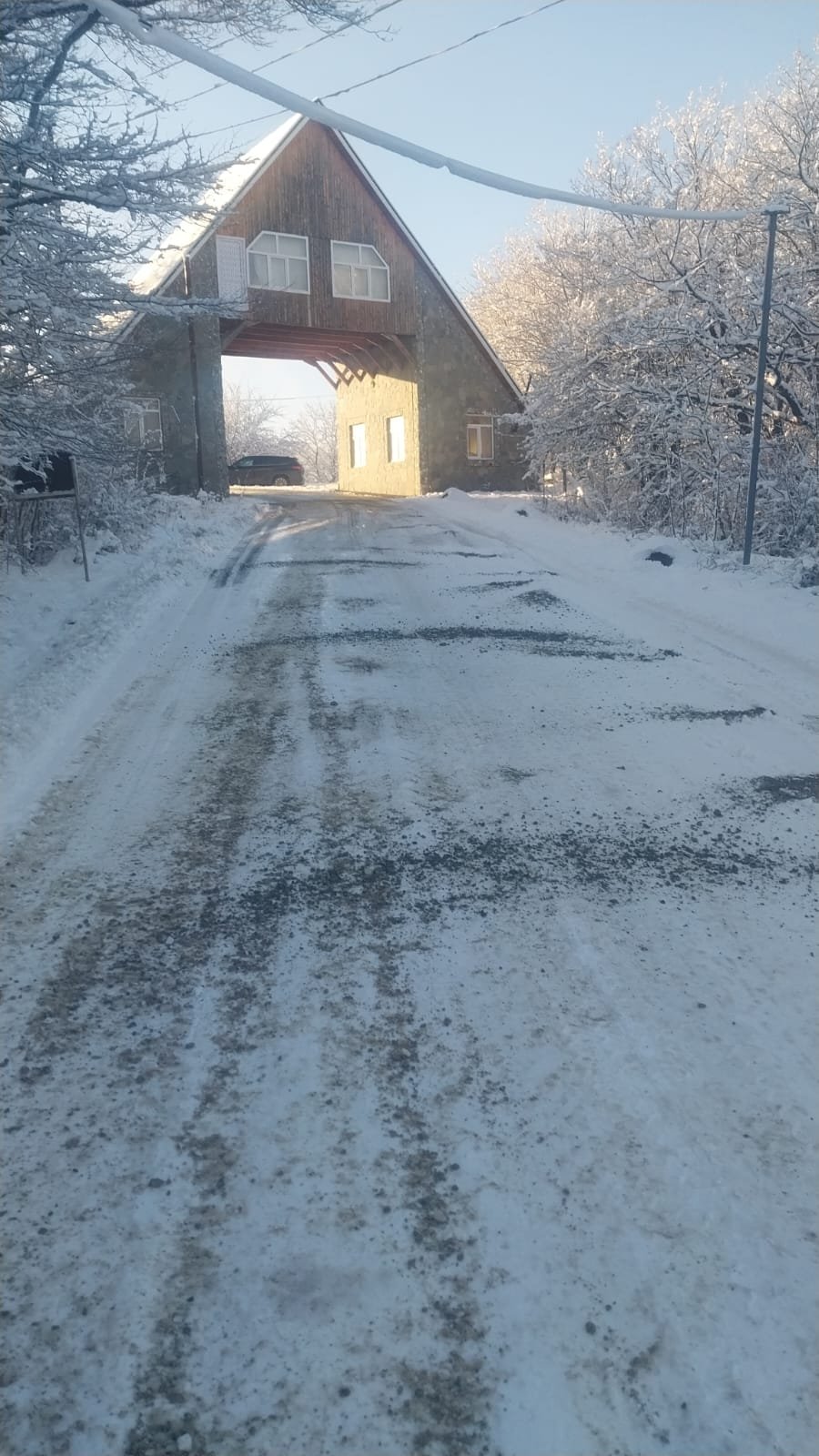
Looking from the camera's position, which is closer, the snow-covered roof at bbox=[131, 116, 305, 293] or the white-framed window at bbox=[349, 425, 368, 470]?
the snow-covered roof at bbox=[131, 116, 305, 293]

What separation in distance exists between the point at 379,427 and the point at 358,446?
287 centimetres

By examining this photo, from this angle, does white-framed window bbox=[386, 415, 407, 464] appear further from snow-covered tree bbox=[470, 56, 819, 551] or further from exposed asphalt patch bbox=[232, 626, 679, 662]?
exposed asphalt patch bbox=[232, 626, 679, 662]

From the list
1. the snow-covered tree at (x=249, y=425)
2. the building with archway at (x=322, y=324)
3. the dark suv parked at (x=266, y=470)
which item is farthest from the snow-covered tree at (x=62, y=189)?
the snow-covered tree at (x=249, y=425)

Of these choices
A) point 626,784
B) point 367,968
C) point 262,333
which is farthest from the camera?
point 262,333

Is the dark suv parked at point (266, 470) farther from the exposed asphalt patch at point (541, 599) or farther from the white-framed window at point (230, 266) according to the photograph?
the exposed asphalt patch at point (541, 599)

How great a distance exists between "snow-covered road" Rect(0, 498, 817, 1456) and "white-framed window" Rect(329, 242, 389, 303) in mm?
24075

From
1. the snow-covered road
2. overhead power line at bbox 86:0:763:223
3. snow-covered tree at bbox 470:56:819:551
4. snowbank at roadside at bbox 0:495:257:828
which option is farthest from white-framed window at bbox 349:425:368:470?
the snow-covered road

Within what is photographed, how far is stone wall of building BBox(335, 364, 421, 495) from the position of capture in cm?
2805

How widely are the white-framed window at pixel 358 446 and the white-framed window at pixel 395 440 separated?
2.35 meters

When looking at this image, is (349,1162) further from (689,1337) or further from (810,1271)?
(810,1271)

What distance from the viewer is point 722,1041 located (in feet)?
8.84

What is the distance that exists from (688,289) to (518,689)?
1098 centimetres

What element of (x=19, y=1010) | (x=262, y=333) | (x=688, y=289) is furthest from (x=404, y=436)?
(x=19, y=1010)

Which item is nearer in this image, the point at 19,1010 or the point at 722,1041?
the point at 722,1041
